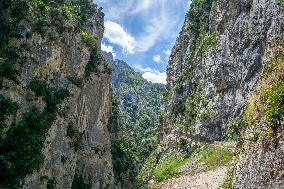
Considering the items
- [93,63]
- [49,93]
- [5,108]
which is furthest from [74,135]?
[93,63]

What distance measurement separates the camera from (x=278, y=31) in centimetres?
6425

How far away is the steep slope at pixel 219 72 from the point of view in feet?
232

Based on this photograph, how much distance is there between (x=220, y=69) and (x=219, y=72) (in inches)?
20.6

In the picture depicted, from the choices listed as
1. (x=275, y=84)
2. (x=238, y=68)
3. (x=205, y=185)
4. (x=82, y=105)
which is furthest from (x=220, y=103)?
(x=275, y=84)

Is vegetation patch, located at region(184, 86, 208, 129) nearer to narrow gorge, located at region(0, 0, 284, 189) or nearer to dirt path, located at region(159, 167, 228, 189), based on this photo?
narrow gorge, located at region(0, 0, 284, 189)

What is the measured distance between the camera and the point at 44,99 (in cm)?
4366

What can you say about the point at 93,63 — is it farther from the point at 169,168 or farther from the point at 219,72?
the point at 219,72

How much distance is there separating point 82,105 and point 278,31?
28.6m

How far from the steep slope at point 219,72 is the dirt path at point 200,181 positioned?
4.57m

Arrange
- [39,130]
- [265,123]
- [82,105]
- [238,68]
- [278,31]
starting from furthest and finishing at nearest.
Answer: [238,68] < [278,31] < [82,105] < [39,130] < [265,123]

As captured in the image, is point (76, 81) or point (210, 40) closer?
point (76, 81)

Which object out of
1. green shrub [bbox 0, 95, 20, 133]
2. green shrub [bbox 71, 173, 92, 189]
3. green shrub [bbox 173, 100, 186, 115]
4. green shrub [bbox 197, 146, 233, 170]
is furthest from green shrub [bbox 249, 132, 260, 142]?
green shrub [bbox 173, 100, 186, 115]

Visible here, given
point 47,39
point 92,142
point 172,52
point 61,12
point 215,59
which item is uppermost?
point 172,52

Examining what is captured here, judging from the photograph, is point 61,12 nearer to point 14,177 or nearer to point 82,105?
point 82,105
